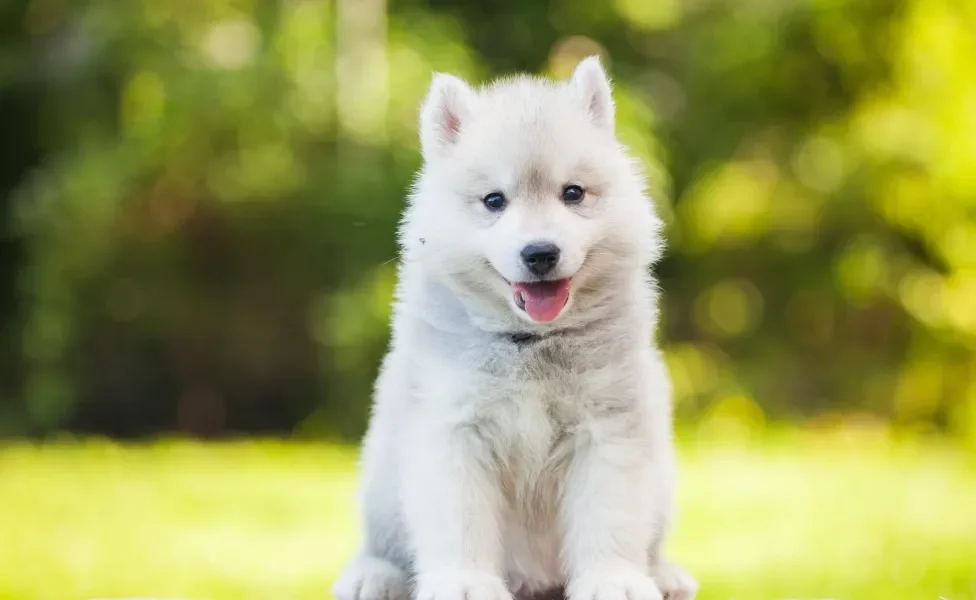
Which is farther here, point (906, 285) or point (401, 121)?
point (906, 285)

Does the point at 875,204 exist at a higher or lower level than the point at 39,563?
higher

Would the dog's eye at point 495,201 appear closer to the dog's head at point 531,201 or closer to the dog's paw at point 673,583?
the dog's head at point 531,201

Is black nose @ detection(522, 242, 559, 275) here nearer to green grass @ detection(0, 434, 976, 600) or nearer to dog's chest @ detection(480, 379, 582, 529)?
dog's chest @ detection(480, 379, 582, 529)

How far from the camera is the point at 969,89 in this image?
9.38 meters

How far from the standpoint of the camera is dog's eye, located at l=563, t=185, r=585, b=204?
120 inches

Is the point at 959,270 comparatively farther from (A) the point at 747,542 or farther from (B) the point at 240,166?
(B) the point at 240,166

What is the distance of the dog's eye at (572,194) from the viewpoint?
9.98 feet

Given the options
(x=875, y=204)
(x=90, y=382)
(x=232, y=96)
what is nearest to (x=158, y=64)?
(x=232, y=96)

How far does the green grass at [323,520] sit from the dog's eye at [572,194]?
212 cm

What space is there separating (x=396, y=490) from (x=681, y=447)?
620cm

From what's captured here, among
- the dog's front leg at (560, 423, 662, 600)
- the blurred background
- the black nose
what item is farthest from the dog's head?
the blurred background

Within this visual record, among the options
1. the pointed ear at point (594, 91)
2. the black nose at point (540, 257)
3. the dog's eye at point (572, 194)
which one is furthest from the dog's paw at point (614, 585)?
the pointed ear at point (594, 91)

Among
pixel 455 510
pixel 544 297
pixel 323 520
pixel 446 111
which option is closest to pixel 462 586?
pixel 455 510

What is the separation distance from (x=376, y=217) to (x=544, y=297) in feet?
20.5
